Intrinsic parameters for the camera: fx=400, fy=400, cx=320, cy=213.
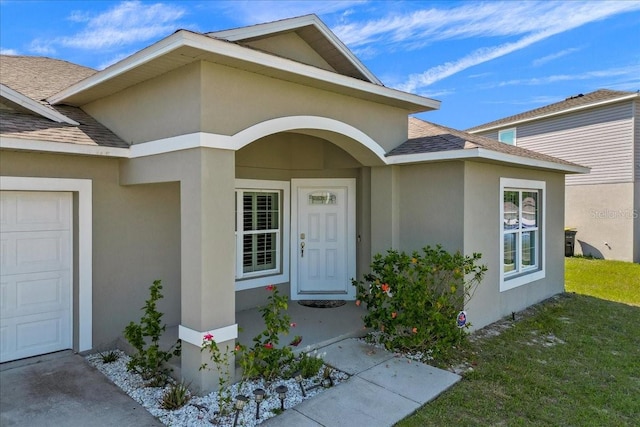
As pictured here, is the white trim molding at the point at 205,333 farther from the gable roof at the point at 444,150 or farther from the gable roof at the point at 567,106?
the gable roof at the point at 567,106

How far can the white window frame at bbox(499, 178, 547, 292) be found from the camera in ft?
25.1

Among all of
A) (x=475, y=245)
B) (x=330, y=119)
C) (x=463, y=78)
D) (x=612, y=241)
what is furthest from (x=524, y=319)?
(x=463, y=78)

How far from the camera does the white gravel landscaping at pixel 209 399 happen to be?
4.18 metres

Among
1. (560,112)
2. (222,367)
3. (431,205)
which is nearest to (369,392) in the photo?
(222,367)

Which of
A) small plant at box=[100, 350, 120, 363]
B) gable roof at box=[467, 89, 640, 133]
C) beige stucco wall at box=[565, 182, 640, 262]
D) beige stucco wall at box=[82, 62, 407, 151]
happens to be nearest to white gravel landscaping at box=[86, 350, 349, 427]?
small plant at box=[100, 350, 120, 363]

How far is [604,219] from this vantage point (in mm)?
16312

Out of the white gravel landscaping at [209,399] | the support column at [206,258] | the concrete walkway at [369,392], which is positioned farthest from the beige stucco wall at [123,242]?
the concrete walkway at [369,392]

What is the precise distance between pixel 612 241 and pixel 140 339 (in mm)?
17693

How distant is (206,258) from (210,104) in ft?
5.87

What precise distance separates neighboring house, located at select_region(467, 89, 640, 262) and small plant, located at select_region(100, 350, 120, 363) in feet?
58.1

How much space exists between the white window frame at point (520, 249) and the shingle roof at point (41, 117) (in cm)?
673

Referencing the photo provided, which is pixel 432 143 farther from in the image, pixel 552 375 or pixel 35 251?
pixel 35 251

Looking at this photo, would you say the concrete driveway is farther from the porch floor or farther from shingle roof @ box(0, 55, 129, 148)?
shingle roof @ box(0, 55, 129, 148)

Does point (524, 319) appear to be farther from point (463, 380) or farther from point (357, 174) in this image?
point (357, 174)
